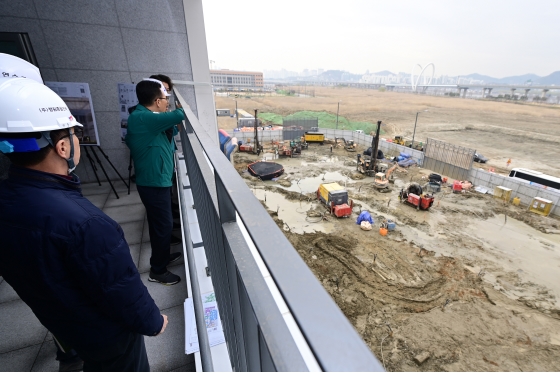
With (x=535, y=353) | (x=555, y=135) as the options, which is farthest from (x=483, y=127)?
(x=535, y=353)

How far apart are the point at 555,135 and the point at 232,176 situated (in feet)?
167

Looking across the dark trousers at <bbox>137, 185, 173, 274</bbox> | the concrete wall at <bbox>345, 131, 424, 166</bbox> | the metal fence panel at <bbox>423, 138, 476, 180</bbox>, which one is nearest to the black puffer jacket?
the dark trousers at <bbox>137, 185, 173, 274</bbox>

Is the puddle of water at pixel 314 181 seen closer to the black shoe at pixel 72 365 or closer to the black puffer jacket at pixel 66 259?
the black shoe at pixel 72 365

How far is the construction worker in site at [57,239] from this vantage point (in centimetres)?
100

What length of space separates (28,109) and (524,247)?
15572mm

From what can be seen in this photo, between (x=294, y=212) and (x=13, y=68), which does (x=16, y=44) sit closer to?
(x=13, y=68)

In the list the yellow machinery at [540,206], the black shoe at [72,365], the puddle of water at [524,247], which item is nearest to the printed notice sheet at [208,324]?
the black shoe at [72,365]

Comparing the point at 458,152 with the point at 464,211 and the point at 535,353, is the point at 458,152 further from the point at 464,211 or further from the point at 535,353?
the point at 535,353

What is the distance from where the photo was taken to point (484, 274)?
9.41 meters

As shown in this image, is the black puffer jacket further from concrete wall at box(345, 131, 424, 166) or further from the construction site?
concrete wall at box(345, 131, 424, 166)

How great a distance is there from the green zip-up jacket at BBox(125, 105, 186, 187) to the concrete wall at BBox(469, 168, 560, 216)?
61.1ft

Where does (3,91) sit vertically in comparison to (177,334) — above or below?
above

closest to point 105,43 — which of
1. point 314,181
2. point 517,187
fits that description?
point 314,181

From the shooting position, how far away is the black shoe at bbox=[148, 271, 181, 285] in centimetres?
268
